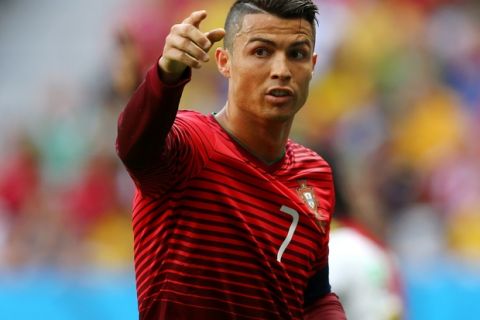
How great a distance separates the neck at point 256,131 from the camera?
12.7 feet

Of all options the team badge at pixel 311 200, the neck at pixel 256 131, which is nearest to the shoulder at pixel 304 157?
the team badge at pixel 311 200

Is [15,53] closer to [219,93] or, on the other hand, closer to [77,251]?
[219,93]

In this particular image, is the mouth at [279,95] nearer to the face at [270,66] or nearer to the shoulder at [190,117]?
the face at [270,66]

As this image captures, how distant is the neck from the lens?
387cm

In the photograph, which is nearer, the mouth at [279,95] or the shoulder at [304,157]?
the mouth at [279,95]

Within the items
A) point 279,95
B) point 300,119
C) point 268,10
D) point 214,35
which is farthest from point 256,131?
point 300,119

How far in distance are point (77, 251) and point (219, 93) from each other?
2.14 meters

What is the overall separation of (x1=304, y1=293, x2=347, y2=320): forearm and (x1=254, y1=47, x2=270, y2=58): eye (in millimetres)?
1078

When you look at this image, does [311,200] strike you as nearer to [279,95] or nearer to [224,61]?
[279,95]

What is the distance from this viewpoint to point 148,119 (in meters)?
3.19

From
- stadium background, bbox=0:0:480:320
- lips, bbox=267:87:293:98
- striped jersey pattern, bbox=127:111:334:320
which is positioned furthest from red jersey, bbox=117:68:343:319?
stadium background, bbox=0:0:480:320

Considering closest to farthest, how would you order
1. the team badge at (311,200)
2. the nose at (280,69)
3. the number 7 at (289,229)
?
the nose at (280,69) < the number 7 at (289,229) < the team badge at (311,200)

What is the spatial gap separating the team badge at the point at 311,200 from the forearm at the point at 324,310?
379 millimetres

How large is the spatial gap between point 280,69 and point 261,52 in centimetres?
10
